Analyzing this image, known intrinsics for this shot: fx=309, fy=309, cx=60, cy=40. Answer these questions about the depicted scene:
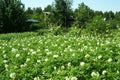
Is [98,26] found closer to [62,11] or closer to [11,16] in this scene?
[11,16]

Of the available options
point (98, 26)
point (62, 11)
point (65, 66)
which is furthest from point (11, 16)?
point (65, 66)

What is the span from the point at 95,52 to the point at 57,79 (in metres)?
1.44

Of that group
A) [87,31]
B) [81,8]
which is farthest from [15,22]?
[87,31]

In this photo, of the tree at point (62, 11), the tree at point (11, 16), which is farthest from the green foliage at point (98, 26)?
the tree at point (62, 11)

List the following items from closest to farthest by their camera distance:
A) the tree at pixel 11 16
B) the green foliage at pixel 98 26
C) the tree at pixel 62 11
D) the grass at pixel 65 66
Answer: the grass at pixel 65 66
the green foliage at pixel 98 26
the tree at pixel 11 16
the tree at pixel 62 11

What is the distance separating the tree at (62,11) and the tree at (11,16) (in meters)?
16.1

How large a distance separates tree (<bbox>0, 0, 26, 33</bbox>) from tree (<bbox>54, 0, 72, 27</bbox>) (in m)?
16.1

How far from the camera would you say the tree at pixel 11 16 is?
36.9m

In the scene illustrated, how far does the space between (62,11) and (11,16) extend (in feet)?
66.5

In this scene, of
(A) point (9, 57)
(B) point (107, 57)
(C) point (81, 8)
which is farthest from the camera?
(C) point (81, 8)

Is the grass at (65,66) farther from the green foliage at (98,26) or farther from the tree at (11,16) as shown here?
the tree at (11,16)

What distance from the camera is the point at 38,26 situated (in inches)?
1918

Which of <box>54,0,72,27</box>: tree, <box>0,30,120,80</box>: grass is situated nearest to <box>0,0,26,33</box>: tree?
<box>54,0,72,27</box>: tree

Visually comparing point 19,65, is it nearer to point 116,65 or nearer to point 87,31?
point 116,65
